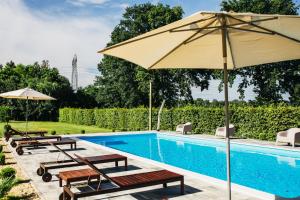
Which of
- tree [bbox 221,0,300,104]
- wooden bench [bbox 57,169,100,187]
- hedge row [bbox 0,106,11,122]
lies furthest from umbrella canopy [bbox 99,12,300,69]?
hedge row [bbox 0,106,11,122]

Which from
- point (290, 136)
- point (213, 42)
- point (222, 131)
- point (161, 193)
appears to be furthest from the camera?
point (222, 131)

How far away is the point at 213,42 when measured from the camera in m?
5.48

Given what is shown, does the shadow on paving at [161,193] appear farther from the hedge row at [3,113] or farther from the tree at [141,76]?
the hedge row at [3,113]

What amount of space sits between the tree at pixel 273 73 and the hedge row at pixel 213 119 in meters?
15.9

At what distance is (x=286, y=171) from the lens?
1303cm

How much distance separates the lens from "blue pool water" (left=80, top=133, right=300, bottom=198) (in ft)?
37.6

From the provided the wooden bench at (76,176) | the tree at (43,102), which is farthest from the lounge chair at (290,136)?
the tree at (43,102)

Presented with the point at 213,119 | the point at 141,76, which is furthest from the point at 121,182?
the point at 141,76

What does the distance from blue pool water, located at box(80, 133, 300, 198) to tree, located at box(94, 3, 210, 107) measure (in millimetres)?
17816

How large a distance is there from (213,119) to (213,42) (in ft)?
58.5

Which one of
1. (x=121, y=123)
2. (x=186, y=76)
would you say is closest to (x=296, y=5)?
(x=186, y=76)

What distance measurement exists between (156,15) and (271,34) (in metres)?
38.3

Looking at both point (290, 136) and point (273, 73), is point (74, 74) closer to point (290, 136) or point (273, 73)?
point (273, 73)

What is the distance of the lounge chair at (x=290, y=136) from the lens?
16281 mm
